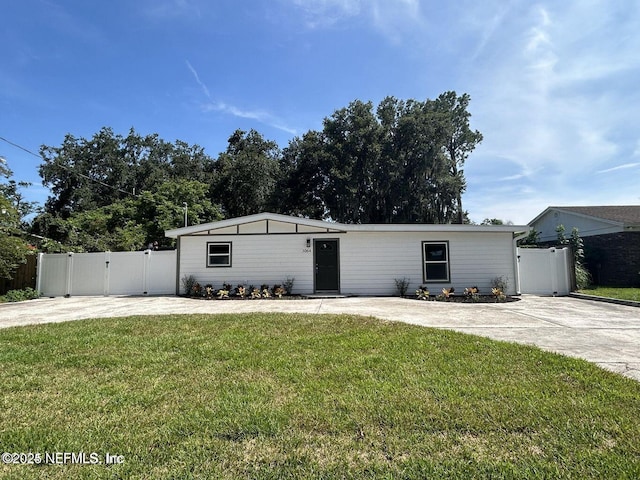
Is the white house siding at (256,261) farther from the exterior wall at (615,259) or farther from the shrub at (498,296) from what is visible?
the exterior wall at (615,259)

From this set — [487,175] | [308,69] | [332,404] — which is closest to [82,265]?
[308,69]

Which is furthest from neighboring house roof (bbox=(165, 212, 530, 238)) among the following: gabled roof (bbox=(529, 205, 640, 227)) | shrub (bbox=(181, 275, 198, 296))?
gabled roof (bbox=(529, 205, 640, 227))

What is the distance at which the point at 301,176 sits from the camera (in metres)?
24.6

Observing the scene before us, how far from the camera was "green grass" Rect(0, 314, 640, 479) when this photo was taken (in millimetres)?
2020

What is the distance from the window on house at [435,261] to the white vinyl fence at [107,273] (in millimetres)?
9185

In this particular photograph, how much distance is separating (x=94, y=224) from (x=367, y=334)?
19.1m

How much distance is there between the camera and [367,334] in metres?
5.27

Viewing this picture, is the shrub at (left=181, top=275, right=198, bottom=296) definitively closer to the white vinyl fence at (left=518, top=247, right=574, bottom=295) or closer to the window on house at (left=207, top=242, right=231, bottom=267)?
the window on house at (left=207, top=242, right=231, bottom=267)

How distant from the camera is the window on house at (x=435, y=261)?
12.0 metres

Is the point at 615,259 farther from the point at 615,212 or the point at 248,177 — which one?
the point at 248,177

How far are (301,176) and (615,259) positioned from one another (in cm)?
1798

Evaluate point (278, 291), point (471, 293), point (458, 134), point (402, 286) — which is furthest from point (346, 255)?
point (458, 134)

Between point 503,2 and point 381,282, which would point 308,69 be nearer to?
point 503,2

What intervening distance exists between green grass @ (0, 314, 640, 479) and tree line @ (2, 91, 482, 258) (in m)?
17.0
